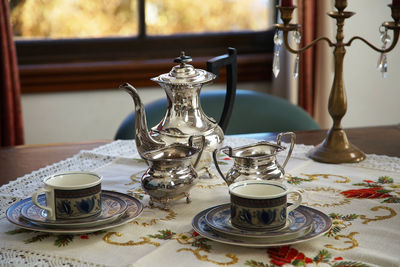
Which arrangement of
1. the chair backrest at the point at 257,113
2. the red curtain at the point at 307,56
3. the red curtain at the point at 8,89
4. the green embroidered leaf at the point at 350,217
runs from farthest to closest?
1. the red curtain at the point at 307,56
2. the red curtain at the point at 8,89
3. the chair backrest at the point at 257,113
4. the green embroidered leaf at the point at 350,217

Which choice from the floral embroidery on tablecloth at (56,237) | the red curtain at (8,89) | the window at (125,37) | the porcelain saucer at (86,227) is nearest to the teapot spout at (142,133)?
the porcelain saucer at (86,227)

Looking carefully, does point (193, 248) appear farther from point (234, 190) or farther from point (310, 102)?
point (310, 102)

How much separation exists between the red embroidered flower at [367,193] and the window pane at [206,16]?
1852 millimetres

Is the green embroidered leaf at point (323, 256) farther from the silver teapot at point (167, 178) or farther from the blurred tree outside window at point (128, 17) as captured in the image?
the blurred tree outside window at point (128, 17)

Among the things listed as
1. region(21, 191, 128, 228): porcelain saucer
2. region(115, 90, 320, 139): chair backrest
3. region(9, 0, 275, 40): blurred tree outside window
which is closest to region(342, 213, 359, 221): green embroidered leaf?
region(21, 191, 128, 228): porcelain saucer

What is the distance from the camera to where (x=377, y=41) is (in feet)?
9.41

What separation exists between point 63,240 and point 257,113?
1.05 m

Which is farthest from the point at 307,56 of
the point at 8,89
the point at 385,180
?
the point at 385,180

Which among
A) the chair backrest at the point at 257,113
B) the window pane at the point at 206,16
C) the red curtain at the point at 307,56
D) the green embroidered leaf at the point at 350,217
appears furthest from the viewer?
the window pane at the point at 206,16

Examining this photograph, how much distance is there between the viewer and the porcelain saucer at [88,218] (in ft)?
2.82

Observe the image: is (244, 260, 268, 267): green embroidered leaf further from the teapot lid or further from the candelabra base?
the candelabra base

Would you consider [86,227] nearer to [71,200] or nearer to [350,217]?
[71,200]

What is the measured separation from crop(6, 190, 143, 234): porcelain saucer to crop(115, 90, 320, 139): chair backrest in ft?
2.67

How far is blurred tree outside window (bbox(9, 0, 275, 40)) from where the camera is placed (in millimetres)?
2639
